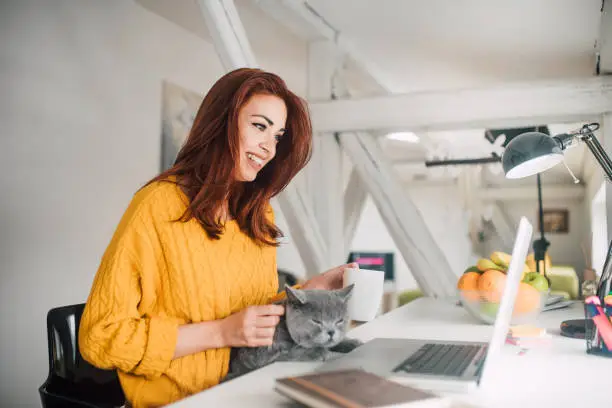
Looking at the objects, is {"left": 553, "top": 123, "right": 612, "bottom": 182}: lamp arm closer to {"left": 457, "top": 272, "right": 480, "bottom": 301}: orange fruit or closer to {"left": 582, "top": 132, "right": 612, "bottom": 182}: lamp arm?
{"left": 582, "top": 132, "right": 612, "bottom": 182}: lamp arm

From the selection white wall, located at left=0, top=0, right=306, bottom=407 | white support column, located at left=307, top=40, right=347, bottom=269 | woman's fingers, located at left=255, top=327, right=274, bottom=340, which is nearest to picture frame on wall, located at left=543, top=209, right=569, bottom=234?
white support column, located at left=307, top=40, right=347, bottom=269

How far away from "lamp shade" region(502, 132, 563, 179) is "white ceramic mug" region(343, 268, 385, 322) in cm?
61

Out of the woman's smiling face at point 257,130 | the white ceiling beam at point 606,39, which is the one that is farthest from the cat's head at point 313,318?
the white ceiling beam at point 606,39

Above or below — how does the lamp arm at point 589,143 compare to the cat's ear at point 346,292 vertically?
above

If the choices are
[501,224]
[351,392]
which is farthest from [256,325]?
[501,224]

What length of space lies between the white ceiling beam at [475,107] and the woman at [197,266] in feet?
3.37

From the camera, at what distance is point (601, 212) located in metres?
5.73

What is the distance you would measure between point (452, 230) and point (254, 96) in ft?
26.9

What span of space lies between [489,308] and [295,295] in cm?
75

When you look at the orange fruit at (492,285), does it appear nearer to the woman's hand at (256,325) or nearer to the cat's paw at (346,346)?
the cat's paw at (346,346)

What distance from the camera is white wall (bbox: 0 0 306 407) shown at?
203cm

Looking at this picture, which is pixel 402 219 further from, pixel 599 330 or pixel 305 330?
pixel 305 330

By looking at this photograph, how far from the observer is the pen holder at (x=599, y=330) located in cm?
115

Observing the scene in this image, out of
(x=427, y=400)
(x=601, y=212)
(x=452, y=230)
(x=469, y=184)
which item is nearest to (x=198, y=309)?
(x=427, y=400)
